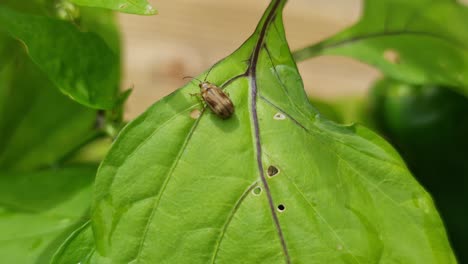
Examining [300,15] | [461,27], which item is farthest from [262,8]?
[461,27]

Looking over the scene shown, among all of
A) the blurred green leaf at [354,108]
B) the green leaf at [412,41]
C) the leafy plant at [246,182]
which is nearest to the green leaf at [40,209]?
the leafy plant at [246,182]

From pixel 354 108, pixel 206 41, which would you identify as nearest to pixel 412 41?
pixel 354 108

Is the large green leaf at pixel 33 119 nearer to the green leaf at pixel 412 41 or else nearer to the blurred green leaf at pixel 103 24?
the blurred green leaf at pixel 103 24

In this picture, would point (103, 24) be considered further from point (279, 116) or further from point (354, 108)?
point (354, 108)

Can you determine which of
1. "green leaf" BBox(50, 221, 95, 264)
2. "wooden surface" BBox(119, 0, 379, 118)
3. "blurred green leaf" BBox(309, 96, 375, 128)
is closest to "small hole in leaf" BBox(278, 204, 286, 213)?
"green leaf" BBox(50, 221, 95, 264)

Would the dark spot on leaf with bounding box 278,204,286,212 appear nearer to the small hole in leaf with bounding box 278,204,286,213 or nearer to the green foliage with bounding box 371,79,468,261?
the small hole in leaf with bounding box 278,204,286,213
